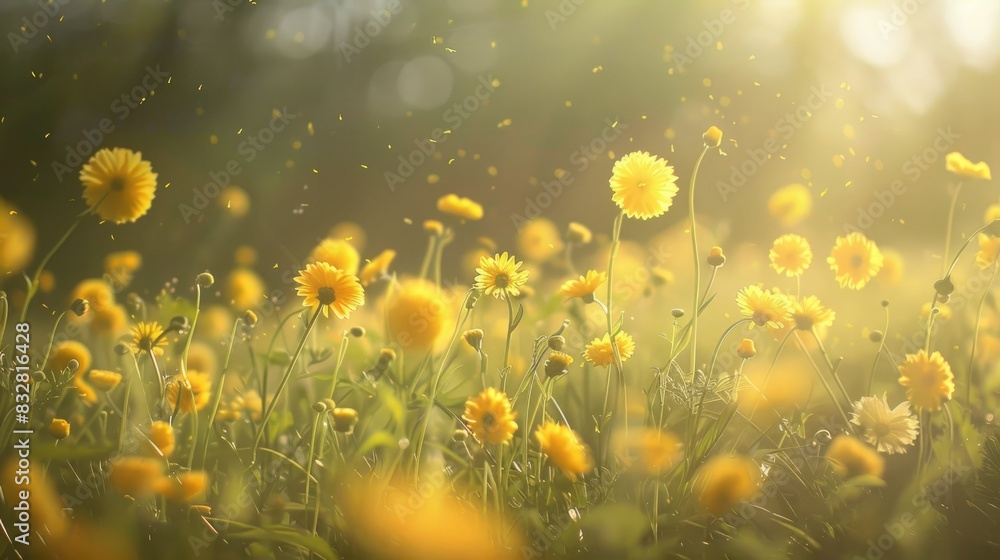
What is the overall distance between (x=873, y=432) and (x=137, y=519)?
2.46 ft

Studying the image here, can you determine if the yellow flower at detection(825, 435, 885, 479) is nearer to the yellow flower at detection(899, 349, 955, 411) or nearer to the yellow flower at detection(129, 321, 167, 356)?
the yellow flower at detection(899, 349, 955, 411)

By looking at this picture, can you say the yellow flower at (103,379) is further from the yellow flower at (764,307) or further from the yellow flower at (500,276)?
the yellow flower at (764,307)

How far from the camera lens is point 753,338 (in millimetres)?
766

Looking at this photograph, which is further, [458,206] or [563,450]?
[458,206]

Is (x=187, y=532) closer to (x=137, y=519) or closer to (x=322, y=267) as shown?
(x=137, y=519)

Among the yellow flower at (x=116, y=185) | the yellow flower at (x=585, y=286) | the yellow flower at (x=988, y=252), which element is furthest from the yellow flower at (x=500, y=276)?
the yellow flower at (x=988, y=252)

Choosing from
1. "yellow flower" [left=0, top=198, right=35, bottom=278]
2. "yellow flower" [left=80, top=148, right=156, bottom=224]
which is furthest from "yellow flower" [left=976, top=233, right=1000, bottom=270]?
"yellow flower" [left=0, top=198, right=35, bottom=278]

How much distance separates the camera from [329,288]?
2.06 ft

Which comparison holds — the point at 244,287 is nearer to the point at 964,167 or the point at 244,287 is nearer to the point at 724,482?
the point at 724,482

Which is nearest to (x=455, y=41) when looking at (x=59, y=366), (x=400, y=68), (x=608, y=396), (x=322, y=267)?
(x=400, y=68)

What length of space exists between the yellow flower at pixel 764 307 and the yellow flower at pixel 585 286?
165 millimetres

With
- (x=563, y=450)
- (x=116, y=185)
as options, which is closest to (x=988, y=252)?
(x=563, y=450)

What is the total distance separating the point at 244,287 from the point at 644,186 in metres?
0.44

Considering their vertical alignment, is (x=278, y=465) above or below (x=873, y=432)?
below
